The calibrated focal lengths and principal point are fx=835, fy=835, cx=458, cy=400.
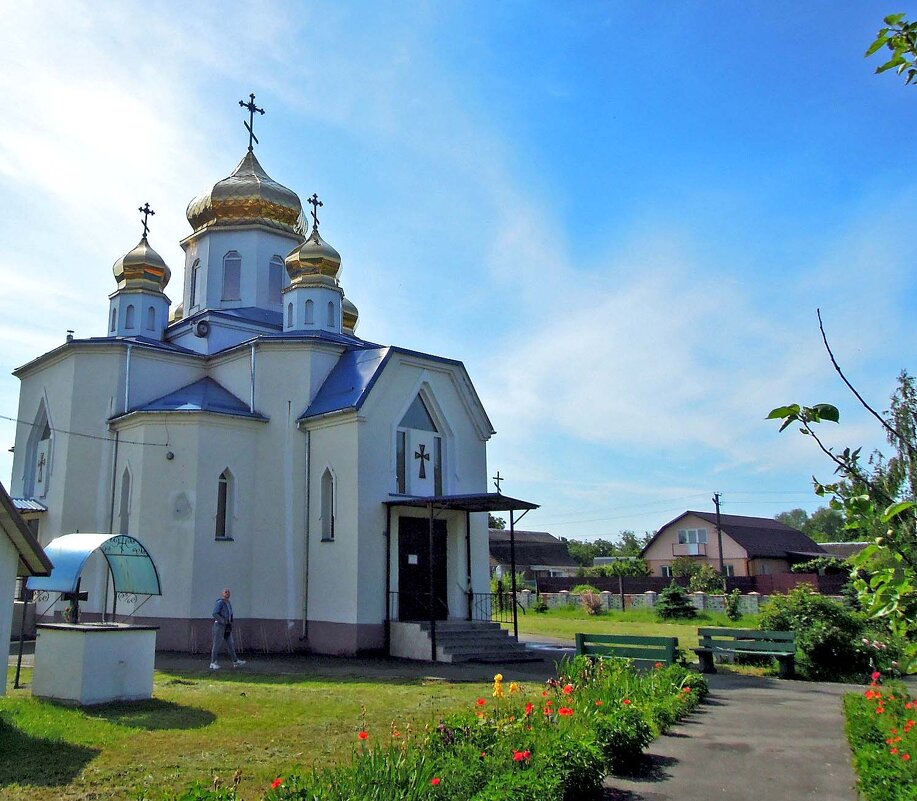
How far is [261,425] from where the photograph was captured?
1939 centimetres

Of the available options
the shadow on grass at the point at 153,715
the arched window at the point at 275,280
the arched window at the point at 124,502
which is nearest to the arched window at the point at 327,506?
the arched window at the point at 124,502

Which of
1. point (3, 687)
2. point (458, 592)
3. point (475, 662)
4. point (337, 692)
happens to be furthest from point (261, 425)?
point (3, 687)

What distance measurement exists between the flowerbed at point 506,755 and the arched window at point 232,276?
1714cm

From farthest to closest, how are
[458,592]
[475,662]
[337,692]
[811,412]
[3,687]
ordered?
[458,592]
[475,662]
[337,692]
[3,687]
[811,412]

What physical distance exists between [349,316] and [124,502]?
11.0 metres

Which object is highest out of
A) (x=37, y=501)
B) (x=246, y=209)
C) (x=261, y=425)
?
(x=246, y=209)

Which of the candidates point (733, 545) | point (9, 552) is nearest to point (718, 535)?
point (733, 545)

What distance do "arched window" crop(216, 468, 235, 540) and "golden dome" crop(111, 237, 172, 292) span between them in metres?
7.54

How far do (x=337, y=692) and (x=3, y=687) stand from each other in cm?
435

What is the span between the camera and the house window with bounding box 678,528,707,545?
52.5m

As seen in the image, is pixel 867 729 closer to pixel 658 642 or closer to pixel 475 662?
pixel 658 642

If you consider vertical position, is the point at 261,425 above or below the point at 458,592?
above

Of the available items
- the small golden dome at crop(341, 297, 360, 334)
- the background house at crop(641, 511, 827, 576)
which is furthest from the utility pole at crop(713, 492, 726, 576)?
the small golden dome at crop(341, 297, 360, 334)

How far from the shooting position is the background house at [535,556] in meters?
61.9
